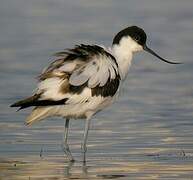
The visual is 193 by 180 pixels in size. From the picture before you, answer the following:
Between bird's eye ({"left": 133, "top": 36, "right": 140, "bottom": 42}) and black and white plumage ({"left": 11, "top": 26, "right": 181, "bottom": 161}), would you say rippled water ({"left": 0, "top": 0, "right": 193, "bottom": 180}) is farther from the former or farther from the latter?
bird's eye ({"left": 133, "top": 36, "right": 140, "bottom": 42})

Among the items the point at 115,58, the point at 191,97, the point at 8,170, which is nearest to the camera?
the point at 8,170

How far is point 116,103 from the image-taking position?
20984mm

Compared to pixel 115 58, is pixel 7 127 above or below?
below

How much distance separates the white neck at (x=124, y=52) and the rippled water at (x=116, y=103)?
3.18 feet

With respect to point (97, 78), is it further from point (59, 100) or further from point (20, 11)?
point (20, 11)

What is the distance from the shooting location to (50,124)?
61.9ft

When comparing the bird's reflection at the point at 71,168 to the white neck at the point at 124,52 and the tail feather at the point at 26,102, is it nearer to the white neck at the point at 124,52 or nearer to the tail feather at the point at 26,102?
the tail feather at the point at 26,102

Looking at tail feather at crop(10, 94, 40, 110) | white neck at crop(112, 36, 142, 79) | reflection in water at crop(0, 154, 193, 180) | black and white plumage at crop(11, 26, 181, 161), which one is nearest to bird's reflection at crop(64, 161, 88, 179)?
reflection in water at crop(0, 154, 193, 180)

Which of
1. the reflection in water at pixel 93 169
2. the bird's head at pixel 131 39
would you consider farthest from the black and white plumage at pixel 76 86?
the bird's head at pixel 131 39

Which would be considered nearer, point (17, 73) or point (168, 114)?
point (168, 114)

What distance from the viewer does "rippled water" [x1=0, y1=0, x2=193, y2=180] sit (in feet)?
48.2

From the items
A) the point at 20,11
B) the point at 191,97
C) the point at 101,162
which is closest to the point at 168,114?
the point at 191,97

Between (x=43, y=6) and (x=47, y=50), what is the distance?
5.71 m

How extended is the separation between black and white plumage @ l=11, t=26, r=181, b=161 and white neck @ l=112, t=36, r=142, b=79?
0.46 metres
